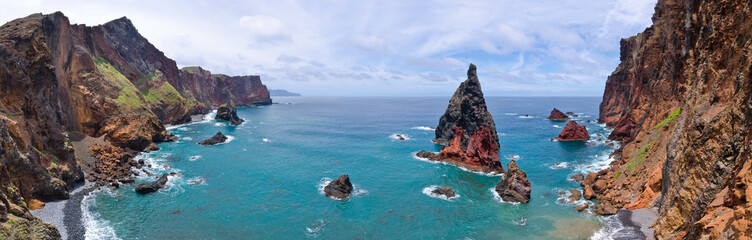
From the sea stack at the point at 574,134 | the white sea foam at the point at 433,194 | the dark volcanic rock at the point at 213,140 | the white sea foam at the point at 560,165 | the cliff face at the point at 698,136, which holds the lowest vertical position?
the white sea foam at the point at 433,194

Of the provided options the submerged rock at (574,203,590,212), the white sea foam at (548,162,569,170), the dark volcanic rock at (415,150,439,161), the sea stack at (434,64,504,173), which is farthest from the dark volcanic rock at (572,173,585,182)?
the dark volcanic rock at (415,150,439,161)

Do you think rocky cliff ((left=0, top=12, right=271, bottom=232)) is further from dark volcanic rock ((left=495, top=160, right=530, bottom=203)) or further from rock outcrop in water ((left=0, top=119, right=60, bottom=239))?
dark volcanic rock ((left=495, top=160, right=530, bottom=203))

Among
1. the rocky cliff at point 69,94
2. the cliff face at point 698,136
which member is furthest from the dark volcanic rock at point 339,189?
the cliff face at point 698,136

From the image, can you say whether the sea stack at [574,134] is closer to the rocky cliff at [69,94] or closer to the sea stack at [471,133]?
the sea stack at [471,133]

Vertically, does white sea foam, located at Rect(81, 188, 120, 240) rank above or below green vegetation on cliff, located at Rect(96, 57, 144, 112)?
below

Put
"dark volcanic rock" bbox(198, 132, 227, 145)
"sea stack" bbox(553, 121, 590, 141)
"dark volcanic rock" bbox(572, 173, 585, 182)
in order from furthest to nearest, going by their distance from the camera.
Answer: "sea stack" bbox(553, 121, 590, 141) → "dark volcanic rock" bbox(198, 132, 227, 145) → "dark volcanic rock" bbox(572, 173, 585, 182)

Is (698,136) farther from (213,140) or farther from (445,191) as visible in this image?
(213,140)

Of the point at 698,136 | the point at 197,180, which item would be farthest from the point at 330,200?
the point at 698,136
